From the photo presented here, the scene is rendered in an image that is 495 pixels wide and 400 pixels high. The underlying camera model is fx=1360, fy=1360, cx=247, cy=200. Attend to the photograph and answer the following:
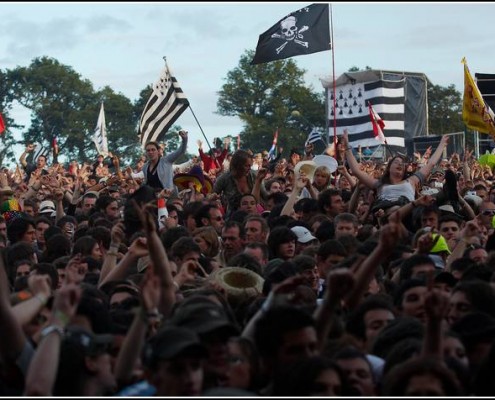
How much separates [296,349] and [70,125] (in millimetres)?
92268

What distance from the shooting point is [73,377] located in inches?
238

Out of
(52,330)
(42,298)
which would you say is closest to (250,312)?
(42,298)

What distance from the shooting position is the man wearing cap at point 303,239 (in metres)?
11.6

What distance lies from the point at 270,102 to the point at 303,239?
9386cm

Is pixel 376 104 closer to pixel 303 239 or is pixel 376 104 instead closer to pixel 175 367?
pixel 303 239

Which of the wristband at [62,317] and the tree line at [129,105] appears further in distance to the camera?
the tree line at [129,105]

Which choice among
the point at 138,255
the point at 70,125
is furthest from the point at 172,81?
the point at 70,125

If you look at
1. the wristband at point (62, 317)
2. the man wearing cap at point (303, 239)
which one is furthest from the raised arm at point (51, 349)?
the man wearing cap at point (303, 239)

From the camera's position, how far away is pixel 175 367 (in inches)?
230

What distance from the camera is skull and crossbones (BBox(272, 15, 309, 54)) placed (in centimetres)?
2111

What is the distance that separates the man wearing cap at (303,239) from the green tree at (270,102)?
83596mm

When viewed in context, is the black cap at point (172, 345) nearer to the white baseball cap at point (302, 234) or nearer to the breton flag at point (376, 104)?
the white baseball cap at point (302, 234)

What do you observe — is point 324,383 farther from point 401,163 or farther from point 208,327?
point 401,163

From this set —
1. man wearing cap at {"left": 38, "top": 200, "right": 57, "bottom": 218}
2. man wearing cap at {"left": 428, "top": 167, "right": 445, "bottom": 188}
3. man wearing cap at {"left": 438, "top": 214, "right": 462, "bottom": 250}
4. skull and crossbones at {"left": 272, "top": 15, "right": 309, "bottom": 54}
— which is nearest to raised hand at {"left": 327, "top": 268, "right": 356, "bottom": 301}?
man wearing cap at {"left": 438, "top": 214, "right": 462, "bottom": 250}
